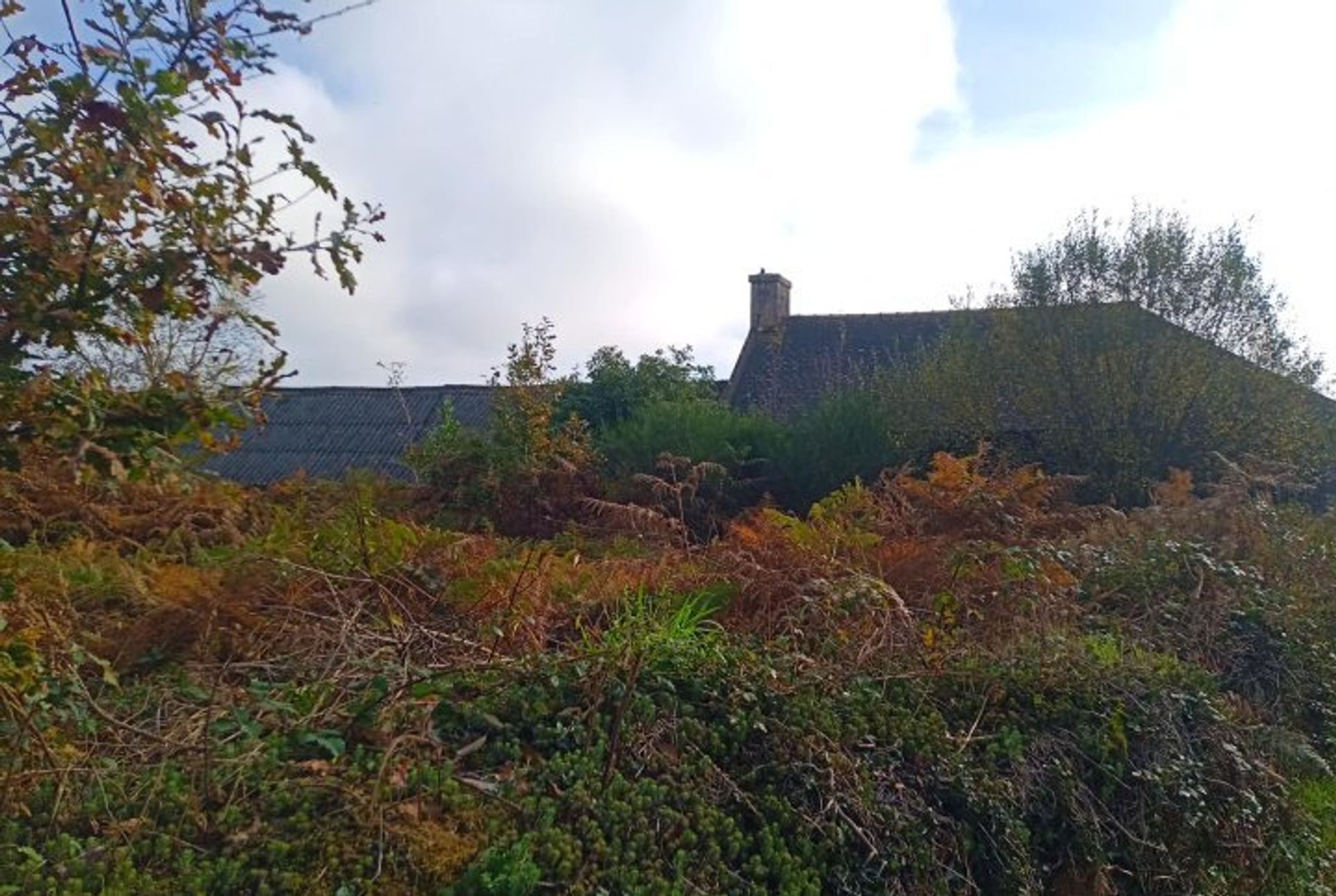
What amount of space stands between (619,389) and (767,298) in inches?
362

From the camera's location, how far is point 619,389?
19.8m

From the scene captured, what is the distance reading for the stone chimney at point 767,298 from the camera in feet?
91.6

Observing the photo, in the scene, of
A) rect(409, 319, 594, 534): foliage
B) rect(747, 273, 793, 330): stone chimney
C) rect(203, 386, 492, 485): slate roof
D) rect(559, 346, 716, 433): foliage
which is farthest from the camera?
Result: rect(747, 273, 793, 330): stone chimney

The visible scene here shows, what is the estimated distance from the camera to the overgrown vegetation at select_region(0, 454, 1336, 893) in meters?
3.33

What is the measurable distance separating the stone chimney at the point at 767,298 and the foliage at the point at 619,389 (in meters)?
7.39

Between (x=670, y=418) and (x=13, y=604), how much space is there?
10.4 metres

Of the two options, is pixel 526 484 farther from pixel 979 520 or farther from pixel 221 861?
pixel 221 861

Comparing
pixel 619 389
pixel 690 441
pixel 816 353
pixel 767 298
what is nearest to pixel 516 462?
pixel 690 441

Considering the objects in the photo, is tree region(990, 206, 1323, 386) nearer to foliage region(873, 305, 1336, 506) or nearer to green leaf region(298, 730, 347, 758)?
foliage region(873, 305, 1336, 506)

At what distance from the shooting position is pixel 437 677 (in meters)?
4.26

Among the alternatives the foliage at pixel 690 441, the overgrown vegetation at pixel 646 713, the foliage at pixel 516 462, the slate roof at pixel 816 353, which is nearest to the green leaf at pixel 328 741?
the overgrown vegetation at pixel 646 713

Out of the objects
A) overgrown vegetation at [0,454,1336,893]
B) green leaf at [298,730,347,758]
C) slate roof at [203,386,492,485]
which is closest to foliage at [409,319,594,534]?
overgrown vegetation at [0,454,1336,893]

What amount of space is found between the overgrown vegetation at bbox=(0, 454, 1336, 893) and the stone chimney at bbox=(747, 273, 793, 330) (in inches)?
800

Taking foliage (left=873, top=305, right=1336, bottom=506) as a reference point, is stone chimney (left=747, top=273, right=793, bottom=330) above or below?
above
